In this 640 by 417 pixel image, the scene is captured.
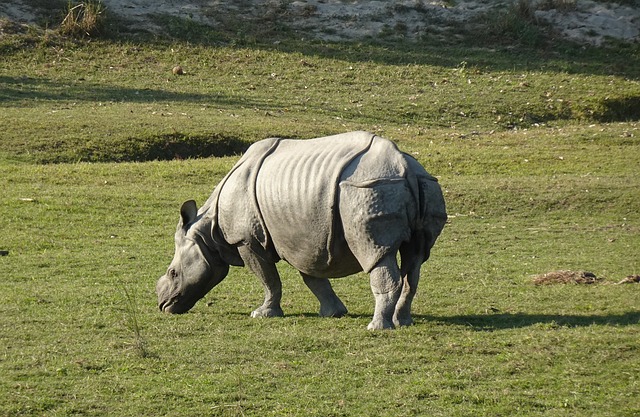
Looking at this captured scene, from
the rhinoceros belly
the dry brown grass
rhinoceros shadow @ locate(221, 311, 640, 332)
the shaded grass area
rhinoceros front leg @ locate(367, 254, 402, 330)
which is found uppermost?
the rhinoceros belly

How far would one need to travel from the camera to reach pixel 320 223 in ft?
31.2

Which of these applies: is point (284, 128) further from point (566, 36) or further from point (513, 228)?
point (566, 36)

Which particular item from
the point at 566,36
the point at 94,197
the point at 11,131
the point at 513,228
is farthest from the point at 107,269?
the point at 566,36

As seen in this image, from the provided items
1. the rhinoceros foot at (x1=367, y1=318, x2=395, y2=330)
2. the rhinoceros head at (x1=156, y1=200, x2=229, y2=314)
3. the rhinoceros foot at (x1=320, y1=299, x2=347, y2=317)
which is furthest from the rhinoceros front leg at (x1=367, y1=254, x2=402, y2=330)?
the rhinoceros head at (x1=156, y1=200, x2=229, y2=314)

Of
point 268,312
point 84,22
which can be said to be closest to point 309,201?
point 268,312

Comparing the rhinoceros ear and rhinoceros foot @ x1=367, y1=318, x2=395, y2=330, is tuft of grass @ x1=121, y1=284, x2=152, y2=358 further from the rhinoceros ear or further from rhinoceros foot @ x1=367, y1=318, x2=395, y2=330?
rhinoceros foot @ x1=367, y1=318, x2=395, y2=330

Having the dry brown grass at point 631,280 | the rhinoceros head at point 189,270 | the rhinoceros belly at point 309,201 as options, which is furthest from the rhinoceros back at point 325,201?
the dry brown grass at point 631,280

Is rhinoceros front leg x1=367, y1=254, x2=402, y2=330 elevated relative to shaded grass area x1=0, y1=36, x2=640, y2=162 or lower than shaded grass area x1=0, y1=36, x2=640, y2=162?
elevated

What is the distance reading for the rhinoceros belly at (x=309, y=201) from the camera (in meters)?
9.48

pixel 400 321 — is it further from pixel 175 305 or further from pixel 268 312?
pixel 175 305

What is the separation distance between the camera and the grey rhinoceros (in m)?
9.24

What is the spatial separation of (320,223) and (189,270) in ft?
5.61

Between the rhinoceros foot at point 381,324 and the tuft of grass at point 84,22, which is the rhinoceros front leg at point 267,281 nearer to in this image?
the rhinoceros foot at point 381,324

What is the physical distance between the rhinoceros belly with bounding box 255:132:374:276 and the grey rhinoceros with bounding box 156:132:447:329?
0.01 metres
